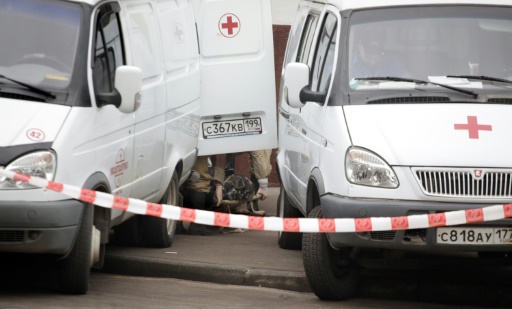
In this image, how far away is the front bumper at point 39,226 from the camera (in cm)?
848

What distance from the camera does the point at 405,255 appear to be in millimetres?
9164

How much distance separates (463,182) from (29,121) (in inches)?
114

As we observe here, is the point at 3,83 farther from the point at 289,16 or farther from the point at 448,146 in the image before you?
the point at 289,16

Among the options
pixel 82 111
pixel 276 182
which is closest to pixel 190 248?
pixel 82 111

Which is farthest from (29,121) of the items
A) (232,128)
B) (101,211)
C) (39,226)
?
(232,128)

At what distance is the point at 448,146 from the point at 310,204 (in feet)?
5.63

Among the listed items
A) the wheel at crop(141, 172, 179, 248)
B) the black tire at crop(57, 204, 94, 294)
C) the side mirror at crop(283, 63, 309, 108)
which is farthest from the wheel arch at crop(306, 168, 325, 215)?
the wheel at crop(141, 172, 179, 248)

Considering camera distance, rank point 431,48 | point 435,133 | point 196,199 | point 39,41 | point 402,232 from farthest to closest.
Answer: point 196,199, point 431,48, point 39,41, point 435,133, point 402,232

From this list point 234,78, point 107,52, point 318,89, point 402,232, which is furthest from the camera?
point 234,78

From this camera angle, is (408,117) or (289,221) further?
(408,117)

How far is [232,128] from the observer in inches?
535

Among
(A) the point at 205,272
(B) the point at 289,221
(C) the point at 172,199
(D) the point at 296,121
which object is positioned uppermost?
(D) the point at 296,121

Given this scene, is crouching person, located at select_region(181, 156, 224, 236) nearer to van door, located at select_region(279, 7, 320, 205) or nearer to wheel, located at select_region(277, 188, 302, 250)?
wheel, located at select_region(277, 188, 302, 250)

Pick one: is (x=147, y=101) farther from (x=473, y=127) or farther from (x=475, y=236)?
(x=475, y=236)
